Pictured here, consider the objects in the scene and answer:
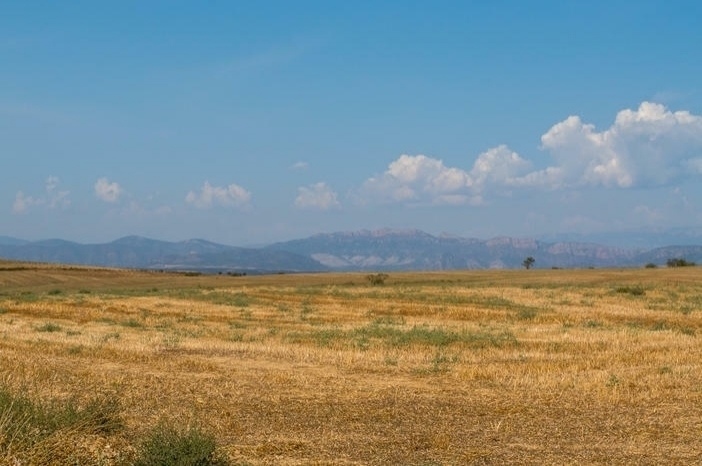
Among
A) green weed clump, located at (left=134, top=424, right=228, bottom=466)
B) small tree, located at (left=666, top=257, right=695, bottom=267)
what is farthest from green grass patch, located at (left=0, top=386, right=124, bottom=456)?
small tree, located at (left=666, top=257, right=695, bottom=267)

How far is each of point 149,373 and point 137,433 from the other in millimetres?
7066

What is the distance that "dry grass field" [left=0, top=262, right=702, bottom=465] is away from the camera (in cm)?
1261

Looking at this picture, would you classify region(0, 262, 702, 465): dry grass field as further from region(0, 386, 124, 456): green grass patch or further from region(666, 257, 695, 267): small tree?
region(666, 257, 695, 267): small tree

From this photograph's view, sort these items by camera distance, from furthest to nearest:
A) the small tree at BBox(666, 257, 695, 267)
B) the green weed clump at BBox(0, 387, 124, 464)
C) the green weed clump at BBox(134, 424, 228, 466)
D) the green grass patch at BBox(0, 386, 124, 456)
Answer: the small tree at BBox(666, 257, 695, 267) → the green weed clump at BBox(134, 424, 228, 466) → the green grass patch at BBox(0, 386, 124, 456) → the green weed clump at BBox(0, 387, 124, 464)

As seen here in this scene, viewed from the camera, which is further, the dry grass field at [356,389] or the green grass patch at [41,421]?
the dry grass field at [356,389]

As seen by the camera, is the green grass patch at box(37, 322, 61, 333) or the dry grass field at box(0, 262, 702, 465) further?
the green grass patch at box(37, 322, 61, 333)

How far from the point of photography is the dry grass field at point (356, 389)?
12.6 meters

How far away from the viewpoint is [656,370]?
21.7m

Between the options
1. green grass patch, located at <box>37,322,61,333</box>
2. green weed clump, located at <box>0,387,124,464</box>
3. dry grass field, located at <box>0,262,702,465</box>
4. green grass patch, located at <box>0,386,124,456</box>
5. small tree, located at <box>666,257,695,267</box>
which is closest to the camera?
green weed clump, located at <box>0,387,124,464</box>

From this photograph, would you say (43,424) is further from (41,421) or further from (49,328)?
(49,328)

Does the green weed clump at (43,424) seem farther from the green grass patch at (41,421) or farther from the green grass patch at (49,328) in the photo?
the green grass patch at (49,328)

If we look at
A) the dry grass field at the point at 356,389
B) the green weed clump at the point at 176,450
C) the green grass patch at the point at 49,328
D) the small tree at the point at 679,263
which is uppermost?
the small tree at the point at 679,263

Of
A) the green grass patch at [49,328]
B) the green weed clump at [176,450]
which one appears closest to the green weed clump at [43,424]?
the green weed clump at [176,450]

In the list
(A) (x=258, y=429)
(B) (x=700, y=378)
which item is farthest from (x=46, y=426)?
(B) (x=700, y=378)
